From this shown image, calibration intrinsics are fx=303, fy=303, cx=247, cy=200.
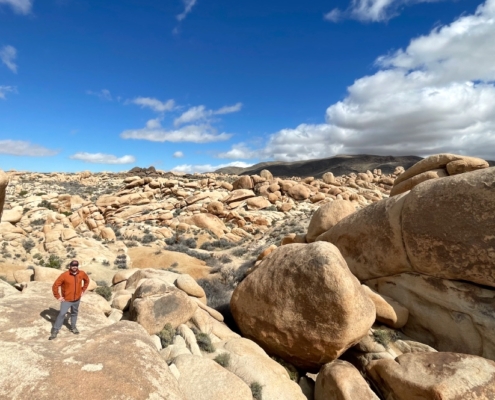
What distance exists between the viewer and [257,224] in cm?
2744

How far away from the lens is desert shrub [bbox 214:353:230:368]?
7.12m

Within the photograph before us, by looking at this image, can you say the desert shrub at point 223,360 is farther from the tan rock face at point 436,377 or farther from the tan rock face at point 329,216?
the tan rock face at point 329,216

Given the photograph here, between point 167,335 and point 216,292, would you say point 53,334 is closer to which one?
point 167,335

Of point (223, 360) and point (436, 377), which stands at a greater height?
point (223, 360)

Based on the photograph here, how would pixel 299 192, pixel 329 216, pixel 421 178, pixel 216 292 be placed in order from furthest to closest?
pixel 299 192, pixel 216 292, pixel 329 216, pixel 421 178

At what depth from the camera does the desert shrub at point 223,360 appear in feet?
23.4

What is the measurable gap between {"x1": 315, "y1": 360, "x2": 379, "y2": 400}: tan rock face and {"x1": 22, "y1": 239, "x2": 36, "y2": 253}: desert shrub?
657 inches

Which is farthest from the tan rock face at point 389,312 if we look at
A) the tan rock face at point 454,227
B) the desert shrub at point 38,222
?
the desert shrub at point 38,222

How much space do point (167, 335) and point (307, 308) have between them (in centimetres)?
363

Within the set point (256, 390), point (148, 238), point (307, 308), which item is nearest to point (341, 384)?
point (307, 308)

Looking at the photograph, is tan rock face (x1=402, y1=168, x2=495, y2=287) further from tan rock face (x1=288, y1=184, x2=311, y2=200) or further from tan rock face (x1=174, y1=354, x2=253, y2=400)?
tan rock face (x1=288, y1=184, x2=311, y2=200)

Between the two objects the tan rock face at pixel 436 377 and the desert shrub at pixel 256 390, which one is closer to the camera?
the tan rock face at pixel 436 377

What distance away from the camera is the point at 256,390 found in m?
6.43

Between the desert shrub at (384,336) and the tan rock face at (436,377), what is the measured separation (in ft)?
3.08
